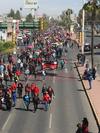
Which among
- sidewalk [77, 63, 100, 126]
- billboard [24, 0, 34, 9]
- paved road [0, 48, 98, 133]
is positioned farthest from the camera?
billboard [24, 0, 34, 9]

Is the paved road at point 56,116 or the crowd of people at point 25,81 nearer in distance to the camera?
the paved road at point 56,116

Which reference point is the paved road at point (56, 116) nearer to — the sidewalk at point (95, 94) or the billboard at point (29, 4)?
the sidewalk at point (95, 94)

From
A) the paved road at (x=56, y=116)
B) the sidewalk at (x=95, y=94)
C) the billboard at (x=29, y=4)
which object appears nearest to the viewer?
the paved road at (x=56, y=116)

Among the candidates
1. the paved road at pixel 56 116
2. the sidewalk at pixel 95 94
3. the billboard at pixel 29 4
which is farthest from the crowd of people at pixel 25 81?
the billboard at pixel 29 4

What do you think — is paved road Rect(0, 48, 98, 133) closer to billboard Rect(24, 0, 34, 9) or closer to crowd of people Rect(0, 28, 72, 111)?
crowd of people Rect(0, 28, 72, 111)

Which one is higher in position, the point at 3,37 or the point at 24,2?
the point at 24,2

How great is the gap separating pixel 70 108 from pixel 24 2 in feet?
260

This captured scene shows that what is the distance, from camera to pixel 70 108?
3241 centimetres

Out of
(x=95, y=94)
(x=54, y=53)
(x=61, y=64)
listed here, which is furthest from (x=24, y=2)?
(x=95, y=94)

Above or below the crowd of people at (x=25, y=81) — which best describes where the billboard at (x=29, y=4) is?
above

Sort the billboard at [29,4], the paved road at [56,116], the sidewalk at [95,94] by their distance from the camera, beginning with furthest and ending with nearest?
1. the billboard at [29,4]
2. the sidewalk at [95,94]
3. the paved road at [56,116]

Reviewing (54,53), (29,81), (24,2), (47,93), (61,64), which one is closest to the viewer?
(47,93)

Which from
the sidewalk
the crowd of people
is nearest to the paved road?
the sidewalk

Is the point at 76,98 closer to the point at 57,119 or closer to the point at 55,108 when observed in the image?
the point at 55,108
